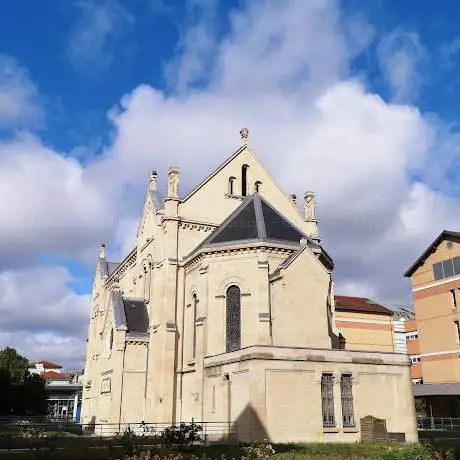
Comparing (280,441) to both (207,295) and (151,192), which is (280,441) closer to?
(207,295)

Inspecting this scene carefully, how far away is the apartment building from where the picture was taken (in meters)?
47.4

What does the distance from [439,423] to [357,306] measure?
28714 millimetres

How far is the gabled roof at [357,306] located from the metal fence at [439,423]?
84.2ft

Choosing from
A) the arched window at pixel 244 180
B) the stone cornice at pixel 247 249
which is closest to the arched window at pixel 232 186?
the arched window at pixel 244 180

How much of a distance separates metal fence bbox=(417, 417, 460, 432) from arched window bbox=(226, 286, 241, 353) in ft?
63.0

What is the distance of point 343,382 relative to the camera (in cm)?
2806

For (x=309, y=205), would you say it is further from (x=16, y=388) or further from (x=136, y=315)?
(x=16, y=388)

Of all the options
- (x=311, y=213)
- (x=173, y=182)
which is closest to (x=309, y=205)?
(x=311, y=213)

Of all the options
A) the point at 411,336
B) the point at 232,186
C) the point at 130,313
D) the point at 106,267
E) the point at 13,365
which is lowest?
the point at 13,365

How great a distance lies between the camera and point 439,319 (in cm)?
5003

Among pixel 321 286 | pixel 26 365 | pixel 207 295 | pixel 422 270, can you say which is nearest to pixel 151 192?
pixel 207 295

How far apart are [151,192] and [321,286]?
61.2 ft

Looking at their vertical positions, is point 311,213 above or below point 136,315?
above

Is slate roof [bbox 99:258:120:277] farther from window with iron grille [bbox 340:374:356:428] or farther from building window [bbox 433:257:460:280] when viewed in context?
window with iron grille [bbox 340:374:356:428]
